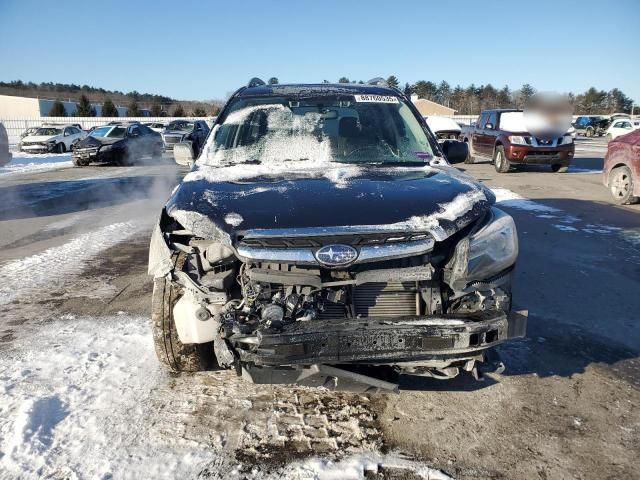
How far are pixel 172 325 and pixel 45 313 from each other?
2.03 m

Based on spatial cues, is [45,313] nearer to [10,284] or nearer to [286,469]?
[10,284]

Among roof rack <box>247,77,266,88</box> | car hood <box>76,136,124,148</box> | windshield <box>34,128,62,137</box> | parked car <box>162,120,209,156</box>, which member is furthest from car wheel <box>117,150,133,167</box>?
roof rack <box>247,77,266,88</box>

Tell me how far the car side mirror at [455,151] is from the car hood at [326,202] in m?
0.81

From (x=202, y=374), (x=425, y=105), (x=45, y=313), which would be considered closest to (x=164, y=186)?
(x=45, y=313)

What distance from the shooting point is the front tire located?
309 centimetres

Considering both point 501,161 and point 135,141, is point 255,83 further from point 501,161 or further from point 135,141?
point 135,141

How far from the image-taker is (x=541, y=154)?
14.4m

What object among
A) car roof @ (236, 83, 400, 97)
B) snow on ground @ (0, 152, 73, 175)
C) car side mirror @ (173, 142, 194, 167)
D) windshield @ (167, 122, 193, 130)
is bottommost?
snow on ground @ (0, 152, 73, 175)

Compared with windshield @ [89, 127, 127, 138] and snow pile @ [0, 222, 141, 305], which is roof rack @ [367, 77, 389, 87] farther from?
windshield @ [89, 127, 127, 138]

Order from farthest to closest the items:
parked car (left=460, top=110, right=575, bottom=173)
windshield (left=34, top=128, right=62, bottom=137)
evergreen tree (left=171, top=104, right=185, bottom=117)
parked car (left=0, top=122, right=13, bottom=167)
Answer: evergreen tree (left=171, top=104, right=185, bottom=117), windshield (left=34, top=128, right=62, bottom=137), parked car (left=460, top=110, right=575, bottom=173), parked car (left=0, top=122, right=13, bottom=167)

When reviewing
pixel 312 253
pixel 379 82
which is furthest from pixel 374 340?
pixel 379 82

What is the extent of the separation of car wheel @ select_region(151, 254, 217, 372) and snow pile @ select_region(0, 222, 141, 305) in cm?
222

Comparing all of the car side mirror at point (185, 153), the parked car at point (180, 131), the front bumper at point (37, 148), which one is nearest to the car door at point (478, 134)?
the parked car at point (180, 131)

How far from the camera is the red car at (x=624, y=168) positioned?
30.5ft
